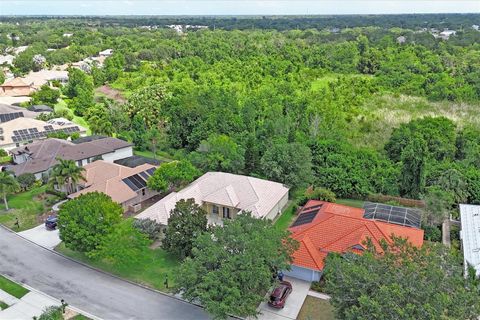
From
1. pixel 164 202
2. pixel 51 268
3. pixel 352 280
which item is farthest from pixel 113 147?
pixel 352 280

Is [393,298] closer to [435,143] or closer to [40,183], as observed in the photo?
[435,143]

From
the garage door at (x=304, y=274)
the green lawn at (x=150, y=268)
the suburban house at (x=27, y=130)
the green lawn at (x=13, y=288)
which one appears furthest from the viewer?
the suburban house at (x=27, y=130)

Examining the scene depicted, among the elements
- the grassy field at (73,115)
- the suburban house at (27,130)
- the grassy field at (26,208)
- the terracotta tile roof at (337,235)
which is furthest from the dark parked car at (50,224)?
the grassy field at (73,115)

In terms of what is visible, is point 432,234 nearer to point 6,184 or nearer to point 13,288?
point 13,288

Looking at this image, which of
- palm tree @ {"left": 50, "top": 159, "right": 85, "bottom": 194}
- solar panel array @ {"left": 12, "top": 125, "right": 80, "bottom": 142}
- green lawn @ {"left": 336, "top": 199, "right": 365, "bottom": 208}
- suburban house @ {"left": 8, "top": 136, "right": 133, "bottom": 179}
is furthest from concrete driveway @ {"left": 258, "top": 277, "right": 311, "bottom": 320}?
solar panel array @ {"left": 12, "top": 125, "right": 80, "bottom": 142}

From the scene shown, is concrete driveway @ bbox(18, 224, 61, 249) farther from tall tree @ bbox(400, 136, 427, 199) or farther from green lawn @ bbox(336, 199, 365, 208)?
tall tree @ bbox(400, 136, 427, 199)

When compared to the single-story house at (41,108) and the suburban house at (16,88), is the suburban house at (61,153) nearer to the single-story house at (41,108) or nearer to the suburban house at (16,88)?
the single-story house at (41,108)
